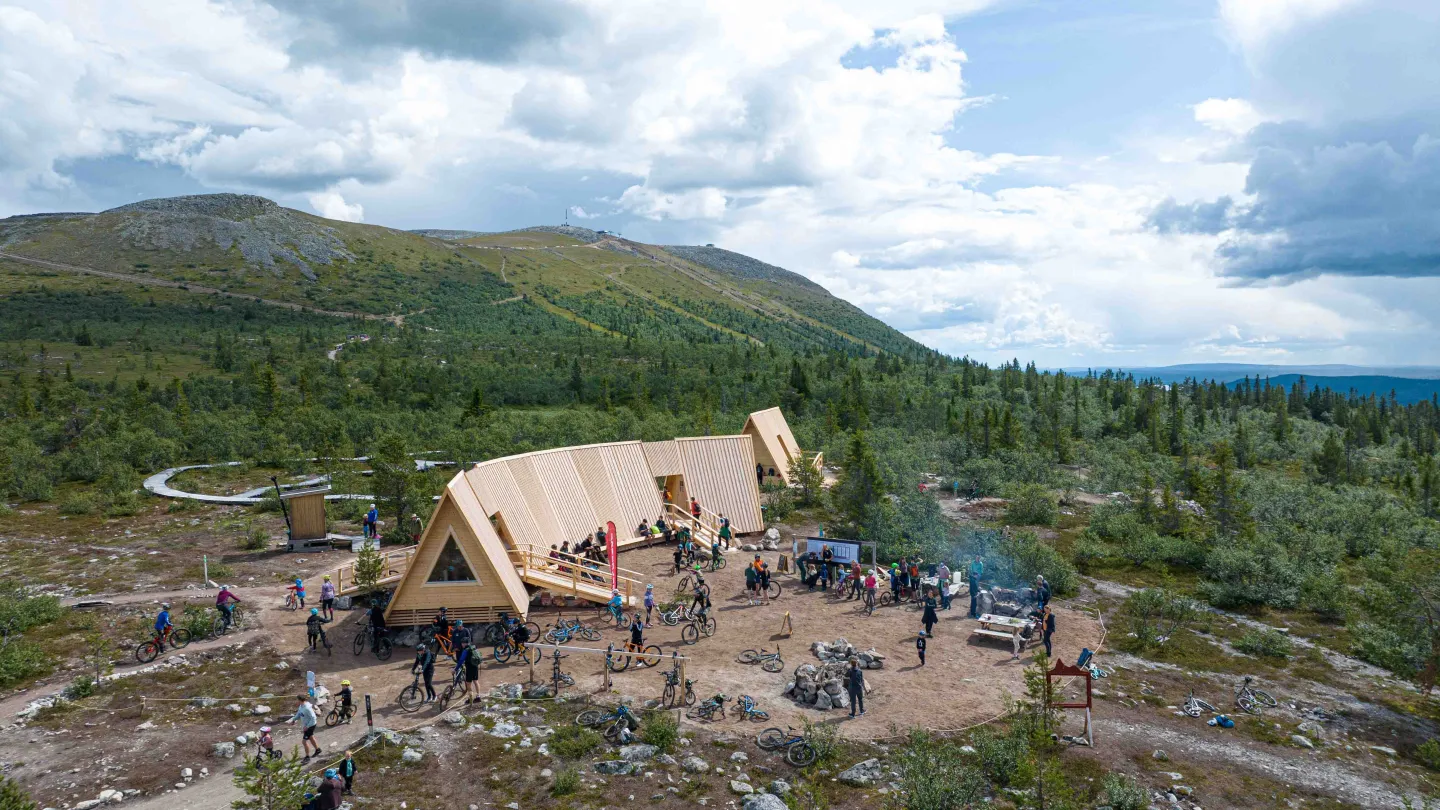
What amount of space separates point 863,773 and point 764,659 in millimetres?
6027

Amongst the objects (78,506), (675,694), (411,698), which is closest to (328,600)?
(411,698)

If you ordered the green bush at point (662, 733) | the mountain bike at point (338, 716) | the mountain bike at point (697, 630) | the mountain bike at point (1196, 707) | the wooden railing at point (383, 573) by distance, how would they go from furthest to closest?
the wooden railing at point (383, 573) → the mountain bike at point (697, 630) → the mountain bike at point (1196, 707) → the mountain bike at point (338, 716) → the green bush at point (662, 733)

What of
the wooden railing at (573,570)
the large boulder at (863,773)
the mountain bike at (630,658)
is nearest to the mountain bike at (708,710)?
the mountain bike at (630,658)

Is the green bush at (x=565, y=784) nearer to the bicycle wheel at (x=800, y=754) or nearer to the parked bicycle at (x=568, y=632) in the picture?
the bicycle wheel at (x=800, y=754)

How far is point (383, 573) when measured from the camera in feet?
80.4

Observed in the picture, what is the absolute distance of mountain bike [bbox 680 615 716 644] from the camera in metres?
22.2

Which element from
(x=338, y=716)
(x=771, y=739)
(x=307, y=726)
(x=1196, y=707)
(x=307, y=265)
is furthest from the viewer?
(x=307, y=265)

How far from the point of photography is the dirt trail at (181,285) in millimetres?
128875

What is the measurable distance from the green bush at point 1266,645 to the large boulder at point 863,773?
15317 mm

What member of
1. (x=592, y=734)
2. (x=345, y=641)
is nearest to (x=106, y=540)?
(x=345, y=641)

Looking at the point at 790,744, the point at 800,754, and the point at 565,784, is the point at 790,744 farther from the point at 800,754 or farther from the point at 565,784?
the point at 565,784

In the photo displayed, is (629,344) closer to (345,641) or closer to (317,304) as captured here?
(317,304)

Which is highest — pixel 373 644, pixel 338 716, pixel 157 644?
pixel 157 644

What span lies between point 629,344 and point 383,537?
8403 cm
